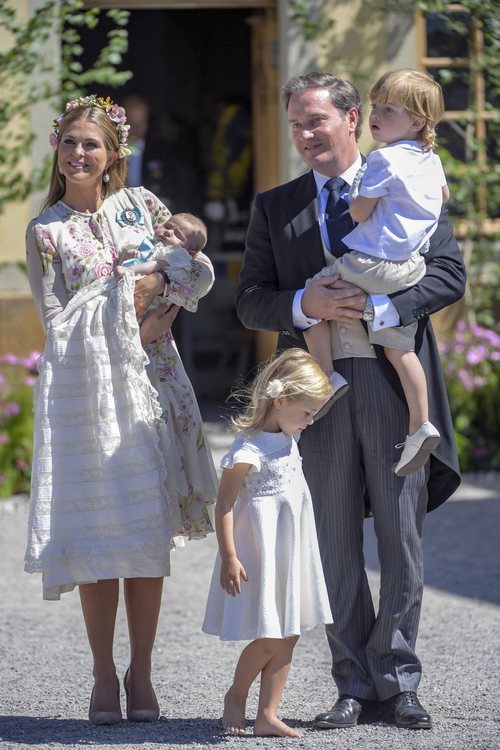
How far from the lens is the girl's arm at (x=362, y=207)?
3.54m

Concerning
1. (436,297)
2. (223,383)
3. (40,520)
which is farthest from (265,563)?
(223,383)

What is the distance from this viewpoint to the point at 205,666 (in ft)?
14.9

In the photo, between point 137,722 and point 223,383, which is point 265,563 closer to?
point 137,722

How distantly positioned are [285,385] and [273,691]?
0.86 m

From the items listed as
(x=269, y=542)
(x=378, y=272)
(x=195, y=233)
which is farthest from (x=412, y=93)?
(x=269, y=542)

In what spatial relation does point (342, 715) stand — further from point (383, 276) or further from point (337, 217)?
point (337, 217)

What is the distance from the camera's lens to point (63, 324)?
12.3 feet

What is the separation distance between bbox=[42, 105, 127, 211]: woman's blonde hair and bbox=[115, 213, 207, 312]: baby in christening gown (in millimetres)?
232

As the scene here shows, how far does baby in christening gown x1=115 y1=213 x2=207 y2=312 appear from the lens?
3791 millimetres

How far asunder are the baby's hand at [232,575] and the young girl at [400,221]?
540mm

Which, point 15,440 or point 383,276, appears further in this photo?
point 15,440

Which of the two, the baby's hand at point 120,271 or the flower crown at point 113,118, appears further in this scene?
the flower crown at point 113,118

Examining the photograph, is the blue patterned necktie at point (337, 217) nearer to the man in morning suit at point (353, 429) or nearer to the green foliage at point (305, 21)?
the man in morning suit at point (353, 429)

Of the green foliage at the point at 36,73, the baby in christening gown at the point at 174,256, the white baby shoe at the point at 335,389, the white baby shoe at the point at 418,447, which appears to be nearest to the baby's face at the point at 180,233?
the baby in christening gown at the point at 174,256
